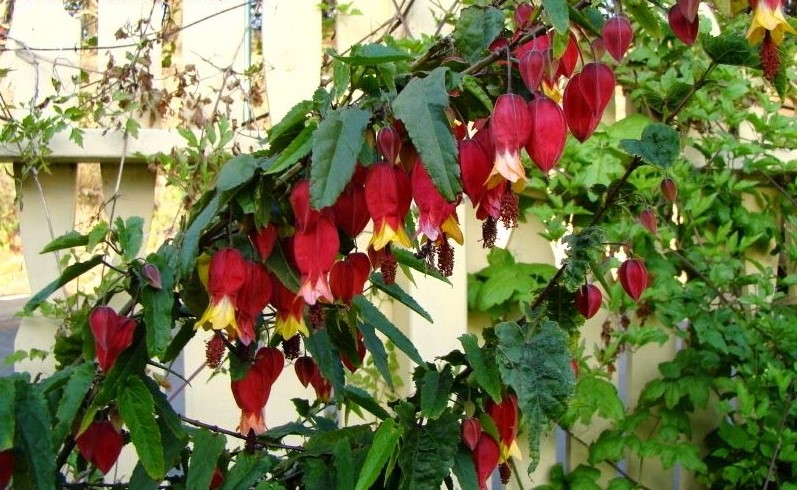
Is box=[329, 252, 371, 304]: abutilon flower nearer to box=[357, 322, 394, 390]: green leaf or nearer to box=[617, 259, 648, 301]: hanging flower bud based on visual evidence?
box=[357, 322, 394, 390]: green leaf

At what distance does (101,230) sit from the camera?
0.66 m

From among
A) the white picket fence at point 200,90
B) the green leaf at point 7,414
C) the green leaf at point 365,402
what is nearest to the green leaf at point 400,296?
A: the green leaf at point 365,402

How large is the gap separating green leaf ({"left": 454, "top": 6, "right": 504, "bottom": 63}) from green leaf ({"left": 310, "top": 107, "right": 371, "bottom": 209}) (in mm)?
106

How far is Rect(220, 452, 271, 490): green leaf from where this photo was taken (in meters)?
0.74

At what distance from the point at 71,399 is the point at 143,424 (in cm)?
6

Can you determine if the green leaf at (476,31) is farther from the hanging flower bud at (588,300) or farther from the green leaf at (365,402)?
the green leaf at (365,402)

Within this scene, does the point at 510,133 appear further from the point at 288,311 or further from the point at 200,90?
the point at 200,90

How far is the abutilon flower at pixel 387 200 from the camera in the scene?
0.55 metres

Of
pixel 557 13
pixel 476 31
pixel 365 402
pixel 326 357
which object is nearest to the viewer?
pixel 557 13

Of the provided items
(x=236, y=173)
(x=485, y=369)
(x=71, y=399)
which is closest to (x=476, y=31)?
(x=236, y=173)

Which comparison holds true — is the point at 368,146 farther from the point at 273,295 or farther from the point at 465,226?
the point at 465,226

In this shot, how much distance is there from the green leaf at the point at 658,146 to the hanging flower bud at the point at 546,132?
0.76 feet

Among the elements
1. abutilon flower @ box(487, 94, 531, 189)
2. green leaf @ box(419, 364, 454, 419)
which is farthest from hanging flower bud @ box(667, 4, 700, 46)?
green leaf @ box(419, 364, 454, 419)

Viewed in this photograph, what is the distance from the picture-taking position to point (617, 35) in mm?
572
